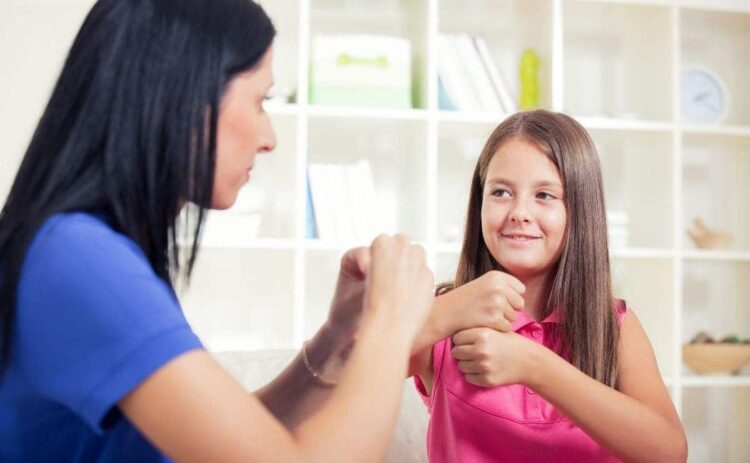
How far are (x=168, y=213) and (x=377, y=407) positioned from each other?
11.9 inches

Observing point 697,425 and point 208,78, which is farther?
point 697,425

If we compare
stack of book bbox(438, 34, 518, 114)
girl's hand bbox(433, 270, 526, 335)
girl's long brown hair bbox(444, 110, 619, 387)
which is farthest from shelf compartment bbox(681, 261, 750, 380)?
girl's hand bbox(433, 270, 526, 335)

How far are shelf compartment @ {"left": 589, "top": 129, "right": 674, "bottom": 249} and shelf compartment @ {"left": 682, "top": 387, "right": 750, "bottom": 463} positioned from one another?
2.31ft

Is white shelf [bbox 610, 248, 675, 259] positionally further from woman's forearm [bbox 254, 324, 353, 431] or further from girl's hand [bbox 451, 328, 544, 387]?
woman's forearm [bbox 254, 324, 353, 431]

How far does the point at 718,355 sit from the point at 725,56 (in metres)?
1.31

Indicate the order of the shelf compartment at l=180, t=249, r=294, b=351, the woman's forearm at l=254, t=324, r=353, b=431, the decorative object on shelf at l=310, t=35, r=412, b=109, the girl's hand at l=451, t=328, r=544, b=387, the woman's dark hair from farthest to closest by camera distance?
the shelf compartment at l=180, t=249, r=294, b=351 → the decorative object on shelf at l=310, t=35, r=412, b=109 → the girl's hand at l=451, t=328, r=544, b=387 → the woman's forearm at l=254, t=324, r=353, b=431 → the woman's dark hair

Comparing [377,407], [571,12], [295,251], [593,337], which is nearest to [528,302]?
[593,337]

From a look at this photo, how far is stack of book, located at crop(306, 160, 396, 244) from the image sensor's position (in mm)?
2984

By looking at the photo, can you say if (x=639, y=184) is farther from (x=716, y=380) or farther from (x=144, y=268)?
(x=144, y=268)

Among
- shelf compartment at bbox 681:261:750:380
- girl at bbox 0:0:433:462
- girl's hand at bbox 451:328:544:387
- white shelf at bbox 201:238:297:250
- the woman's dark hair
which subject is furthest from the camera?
shelf compartment at bbox 681:261:750:380

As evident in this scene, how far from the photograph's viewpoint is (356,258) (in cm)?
111

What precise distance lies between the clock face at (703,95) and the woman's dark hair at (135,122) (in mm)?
2851

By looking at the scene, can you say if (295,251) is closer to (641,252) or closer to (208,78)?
(641,252)

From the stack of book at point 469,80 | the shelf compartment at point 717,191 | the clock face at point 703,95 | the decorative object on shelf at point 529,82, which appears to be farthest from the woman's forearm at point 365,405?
the shelf compartment at point 717,191
